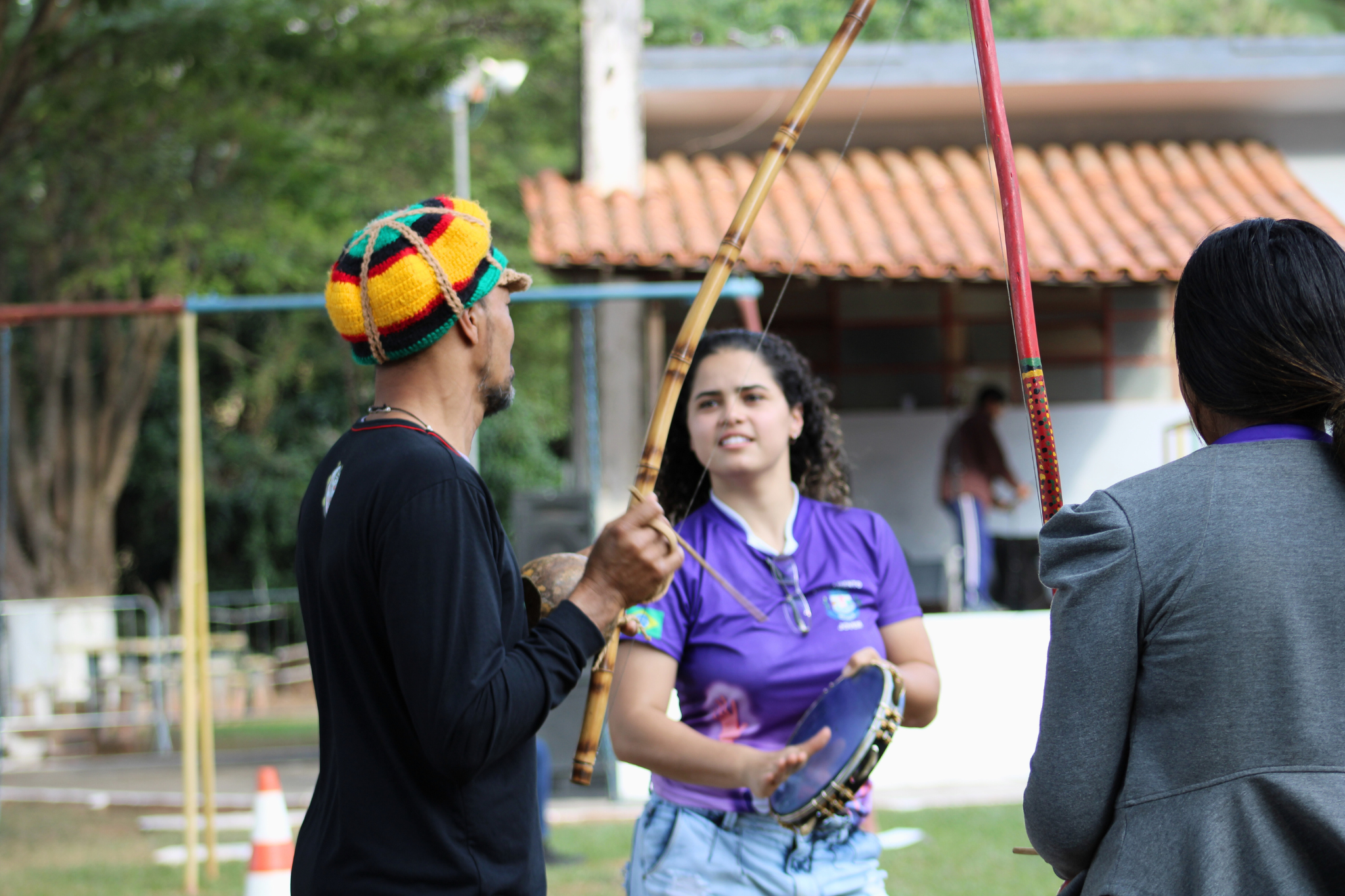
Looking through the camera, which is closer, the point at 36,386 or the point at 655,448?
the point at 655,448

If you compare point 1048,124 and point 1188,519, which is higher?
point 1048,124

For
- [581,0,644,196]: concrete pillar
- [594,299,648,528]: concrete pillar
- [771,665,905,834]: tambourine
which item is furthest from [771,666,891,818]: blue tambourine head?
[581,0,644,196]: concrete pillar

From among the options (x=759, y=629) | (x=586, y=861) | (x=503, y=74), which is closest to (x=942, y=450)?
(x=586, y=861)

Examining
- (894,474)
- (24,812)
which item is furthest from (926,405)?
(24,812)

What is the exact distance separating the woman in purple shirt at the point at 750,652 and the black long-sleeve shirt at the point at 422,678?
461mm

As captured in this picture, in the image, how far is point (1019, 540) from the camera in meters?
10.1

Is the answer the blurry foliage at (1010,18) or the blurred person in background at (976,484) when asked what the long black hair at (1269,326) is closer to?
the blurred person in background at (976,484)

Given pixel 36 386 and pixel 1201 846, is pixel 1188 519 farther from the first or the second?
pixel 36 386

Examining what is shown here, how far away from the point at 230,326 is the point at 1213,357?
20309mm

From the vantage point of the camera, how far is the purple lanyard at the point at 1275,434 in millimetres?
1636

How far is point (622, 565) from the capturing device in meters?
1.97

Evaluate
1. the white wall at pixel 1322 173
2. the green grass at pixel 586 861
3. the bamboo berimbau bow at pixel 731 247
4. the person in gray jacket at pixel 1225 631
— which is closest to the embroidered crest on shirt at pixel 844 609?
the bamboo berimbau bow at pixel 731 247

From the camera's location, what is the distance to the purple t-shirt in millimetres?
2449

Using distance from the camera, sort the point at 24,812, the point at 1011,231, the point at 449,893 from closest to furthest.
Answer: the point at 449,893 < the point at 1011,231 < the point at 24,812
